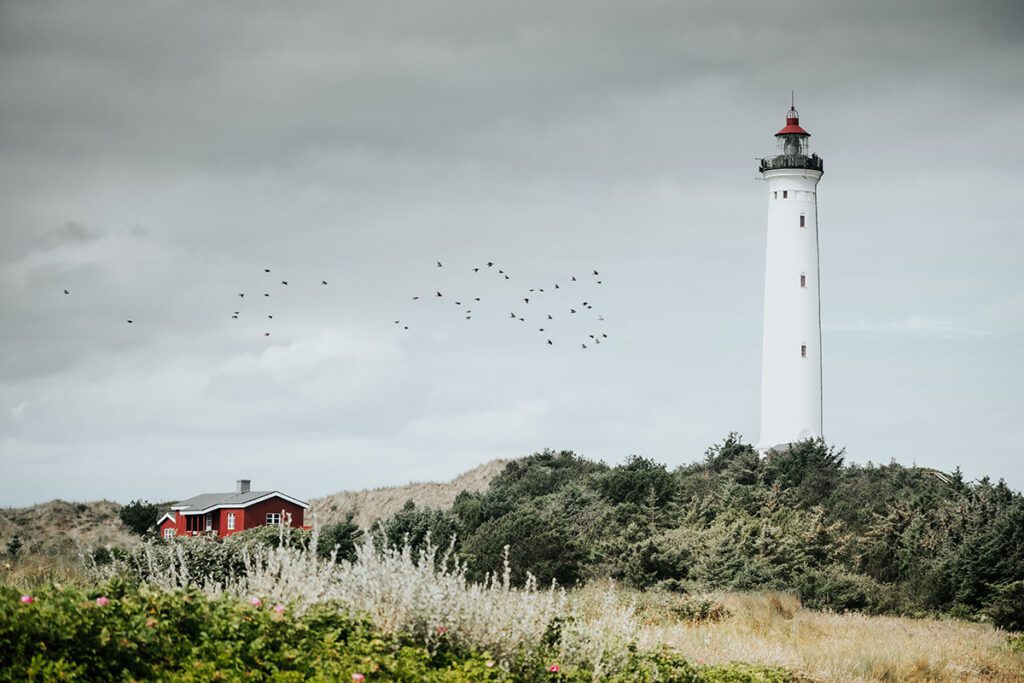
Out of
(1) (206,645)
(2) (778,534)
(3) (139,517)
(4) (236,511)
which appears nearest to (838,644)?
(1) (206,645)

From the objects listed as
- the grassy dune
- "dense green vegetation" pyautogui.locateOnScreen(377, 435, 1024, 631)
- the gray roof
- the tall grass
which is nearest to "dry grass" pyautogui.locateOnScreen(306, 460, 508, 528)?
the gray roof

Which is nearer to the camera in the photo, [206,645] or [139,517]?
[206,645]

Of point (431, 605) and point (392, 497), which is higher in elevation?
point (392, 497)

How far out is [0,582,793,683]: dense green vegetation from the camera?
781 centimetres

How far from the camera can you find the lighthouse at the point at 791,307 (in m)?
45.1

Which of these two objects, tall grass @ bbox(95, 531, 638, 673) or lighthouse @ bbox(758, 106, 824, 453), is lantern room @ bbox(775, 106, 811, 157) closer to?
lighthouse @ bbox(758, 106, 824, 453)

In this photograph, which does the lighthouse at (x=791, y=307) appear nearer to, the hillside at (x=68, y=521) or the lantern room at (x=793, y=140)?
the lantern room at (x=793, y=140)

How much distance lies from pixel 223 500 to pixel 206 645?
40.4 meters

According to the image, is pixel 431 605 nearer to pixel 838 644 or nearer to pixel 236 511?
pixel 838 644

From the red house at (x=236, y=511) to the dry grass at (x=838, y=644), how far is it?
2829 cm

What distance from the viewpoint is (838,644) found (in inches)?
656

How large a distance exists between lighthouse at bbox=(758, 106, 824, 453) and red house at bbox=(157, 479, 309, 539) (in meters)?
19.8

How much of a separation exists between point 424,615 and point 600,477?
29285 millimetres

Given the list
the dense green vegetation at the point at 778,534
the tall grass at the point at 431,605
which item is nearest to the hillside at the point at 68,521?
the dense green vegetation at the point at 778,534
